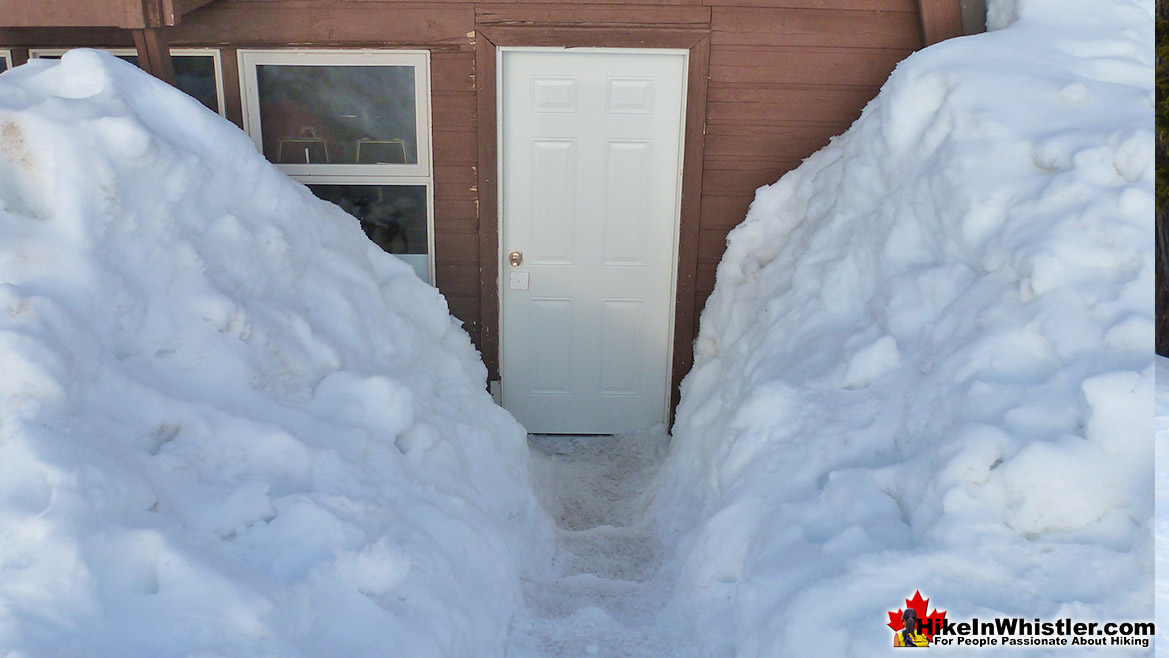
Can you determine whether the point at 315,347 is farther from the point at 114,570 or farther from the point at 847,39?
the point at 847,39

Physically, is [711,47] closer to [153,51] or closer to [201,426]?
[153,51]

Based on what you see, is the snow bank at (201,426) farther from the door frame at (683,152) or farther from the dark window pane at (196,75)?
the dark window pane at (196,75)

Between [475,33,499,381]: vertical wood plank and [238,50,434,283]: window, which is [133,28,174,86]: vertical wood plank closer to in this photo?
[238,50,434,283]: window

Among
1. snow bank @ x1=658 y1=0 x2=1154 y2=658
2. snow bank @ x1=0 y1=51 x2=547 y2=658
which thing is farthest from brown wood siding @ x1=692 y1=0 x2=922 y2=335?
snow bank @ x1=0 y1=51 x2=547 y2=658

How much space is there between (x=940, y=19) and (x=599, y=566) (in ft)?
11.5

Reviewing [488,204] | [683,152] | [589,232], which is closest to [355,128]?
[488,204]

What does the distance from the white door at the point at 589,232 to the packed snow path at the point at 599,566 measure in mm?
334

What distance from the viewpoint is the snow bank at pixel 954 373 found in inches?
101

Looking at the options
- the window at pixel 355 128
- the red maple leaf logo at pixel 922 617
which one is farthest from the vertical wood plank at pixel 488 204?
the red maple leaf logo at pixel 922 617

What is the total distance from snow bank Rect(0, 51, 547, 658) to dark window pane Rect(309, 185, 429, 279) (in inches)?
44.9

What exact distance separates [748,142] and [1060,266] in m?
2.37

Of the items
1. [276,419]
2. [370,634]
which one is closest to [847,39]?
[276,419]

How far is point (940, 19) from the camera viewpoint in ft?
15.5

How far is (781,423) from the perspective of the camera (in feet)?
11.8
